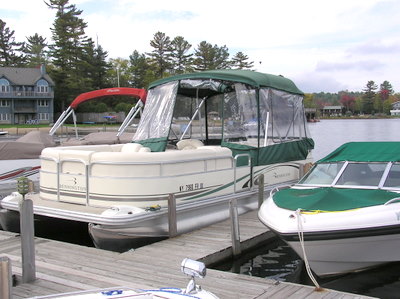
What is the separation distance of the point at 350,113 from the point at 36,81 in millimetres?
114253

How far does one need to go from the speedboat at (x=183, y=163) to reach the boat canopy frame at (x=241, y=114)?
25mm

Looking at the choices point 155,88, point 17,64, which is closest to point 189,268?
point 155,88

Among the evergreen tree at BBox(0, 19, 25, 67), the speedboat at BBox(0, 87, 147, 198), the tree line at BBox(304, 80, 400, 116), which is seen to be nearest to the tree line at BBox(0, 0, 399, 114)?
the evergreen tree at BBox(0, 19, 25, 67)

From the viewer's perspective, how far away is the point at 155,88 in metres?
11.3

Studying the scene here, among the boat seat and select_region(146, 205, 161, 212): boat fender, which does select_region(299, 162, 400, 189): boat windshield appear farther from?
the boat seat

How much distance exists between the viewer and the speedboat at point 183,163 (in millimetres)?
7898

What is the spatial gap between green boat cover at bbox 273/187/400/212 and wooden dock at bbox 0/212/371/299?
1.32m

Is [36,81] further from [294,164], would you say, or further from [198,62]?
[294,164]

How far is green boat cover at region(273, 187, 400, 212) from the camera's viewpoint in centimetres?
660

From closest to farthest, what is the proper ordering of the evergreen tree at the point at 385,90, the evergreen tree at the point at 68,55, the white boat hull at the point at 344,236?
1. the white boat hull at the point at 344,236
2. the evergreen tree at the point at 68,55
3. the evergreen tree at the point at 385,90

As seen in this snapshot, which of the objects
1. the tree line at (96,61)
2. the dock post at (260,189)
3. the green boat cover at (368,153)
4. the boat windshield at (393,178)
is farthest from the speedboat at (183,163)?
the tree line at (96,61)

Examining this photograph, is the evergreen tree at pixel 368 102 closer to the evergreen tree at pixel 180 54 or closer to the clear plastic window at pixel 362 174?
the evergreen tree at pixel 180 54

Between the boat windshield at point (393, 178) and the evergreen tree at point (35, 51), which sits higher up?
the evergreen tree at point (35, 51)

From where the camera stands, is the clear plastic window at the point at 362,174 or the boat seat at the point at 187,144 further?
the boat seat at the point at 187,144
